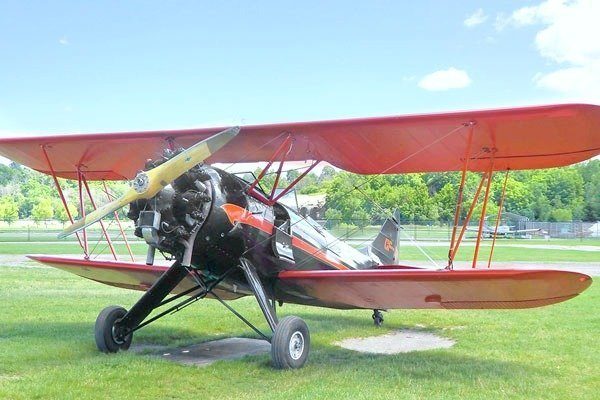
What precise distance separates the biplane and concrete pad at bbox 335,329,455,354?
60cm

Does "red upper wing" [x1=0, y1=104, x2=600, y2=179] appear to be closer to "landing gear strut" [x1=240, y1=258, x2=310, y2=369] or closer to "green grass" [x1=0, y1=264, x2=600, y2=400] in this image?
"landing gear strut" [x1=240, y1=258, x2=310, y2=369]

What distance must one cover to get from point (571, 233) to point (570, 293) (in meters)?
68.9

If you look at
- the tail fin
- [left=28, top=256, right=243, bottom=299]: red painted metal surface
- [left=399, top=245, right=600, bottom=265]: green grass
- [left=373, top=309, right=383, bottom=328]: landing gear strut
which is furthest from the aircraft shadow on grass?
[left=399, top=245, right=600, bottom=265]: green grass

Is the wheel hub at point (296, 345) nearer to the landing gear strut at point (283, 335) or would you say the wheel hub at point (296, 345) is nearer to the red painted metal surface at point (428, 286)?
the landing gear strut at point (283, 335)

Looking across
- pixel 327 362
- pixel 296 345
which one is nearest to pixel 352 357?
pixel 327 362

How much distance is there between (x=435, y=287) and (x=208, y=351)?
309 cm

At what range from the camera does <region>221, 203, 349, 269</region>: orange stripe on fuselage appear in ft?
22.5

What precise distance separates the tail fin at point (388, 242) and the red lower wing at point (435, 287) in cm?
305

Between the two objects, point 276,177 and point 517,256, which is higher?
point 276,177

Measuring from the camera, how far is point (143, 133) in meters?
7.88

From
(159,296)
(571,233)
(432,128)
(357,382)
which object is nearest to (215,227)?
(159,296)

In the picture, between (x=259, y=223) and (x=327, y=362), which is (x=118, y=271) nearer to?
(x=259, y=223)

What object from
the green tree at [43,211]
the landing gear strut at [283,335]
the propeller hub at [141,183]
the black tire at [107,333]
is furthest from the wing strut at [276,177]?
the green tree at [43,211]

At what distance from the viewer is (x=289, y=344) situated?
675 centimetres
